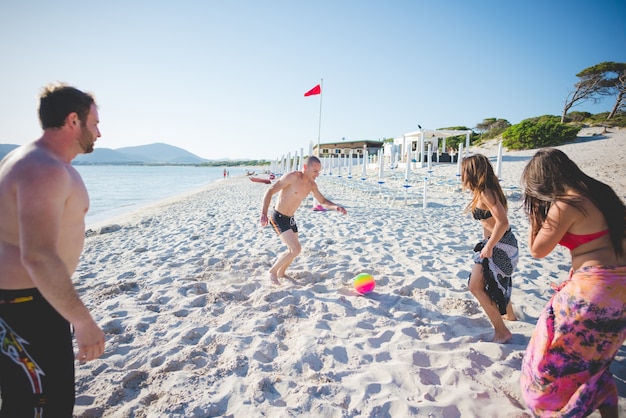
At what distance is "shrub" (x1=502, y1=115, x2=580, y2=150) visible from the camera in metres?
21.7

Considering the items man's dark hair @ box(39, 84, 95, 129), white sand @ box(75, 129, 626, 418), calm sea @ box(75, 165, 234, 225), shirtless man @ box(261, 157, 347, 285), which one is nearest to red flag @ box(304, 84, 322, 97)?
white sand @ box(75, 129, 626, 418)

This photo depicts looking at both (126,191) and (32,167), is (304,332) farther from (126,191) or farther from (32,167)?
(126,191)

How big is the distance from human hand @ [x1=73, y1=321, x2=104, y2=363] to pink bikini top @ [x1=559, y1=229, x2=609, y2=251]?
2.42 metres

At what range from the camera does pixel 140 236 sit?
7156 millimetres

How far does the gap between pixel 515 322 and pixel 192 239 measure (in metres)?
5.75

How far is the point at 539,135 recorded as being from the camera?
22969 mm

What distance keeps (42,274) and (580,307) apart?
8.14 ft

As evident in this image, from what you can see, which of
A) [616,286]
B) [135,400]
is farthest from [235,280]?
[616,286]

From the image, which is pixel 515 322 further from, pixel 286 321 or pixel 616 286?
pixel 286 321

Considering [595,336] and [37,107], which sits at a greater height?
[37,107]

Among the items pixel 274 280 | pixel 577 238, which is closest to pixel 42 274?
pixel 577 238

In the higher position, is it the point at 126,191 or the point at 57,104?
the point at 57,104

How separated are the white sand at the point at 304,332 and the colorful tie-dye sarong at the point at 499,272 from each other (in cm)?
40

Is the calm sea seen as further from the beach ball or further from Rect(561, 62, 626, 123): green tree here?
Rect(561, 62, 626, 123): green tree
